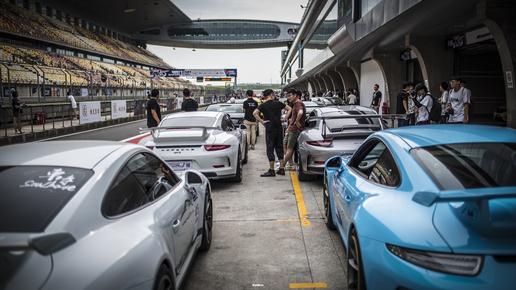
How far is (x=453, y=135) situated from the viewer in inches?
138

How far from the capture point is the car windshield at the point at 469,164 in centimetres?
294

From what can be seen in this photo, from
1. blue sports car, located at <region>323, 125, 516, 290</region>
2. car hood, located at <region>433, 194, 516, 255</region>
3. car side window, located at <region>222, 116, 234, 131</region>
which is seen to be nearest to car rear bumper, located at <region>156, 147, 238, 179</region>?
car side window, located at <region>222, 116, 234, 131</region>

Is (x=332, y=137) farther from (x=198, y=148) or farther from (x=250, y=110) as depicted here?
(x=250, y=110)

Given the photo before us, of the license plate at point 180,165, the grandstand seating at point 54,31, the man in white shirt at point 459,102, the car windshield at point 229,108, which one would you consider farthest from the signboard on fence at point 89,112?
the man in white shirt at point 459,102

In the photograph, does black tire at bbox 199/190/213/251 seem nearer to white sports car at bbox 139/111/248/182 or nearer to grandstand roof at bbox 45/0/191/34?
white sports car at bbox 139/111/248/182

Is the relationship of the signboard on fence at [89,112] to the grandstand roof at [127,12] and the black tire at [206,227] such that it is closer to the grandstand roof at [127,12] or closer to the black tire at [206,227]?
the black tire at [206,227]

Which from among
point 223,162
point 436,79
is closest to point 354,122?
point 223,162

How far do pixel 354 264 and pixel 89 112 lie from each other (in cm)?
2174

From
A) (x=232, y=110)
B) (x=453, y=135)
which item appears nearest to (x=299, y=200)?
(x=453, y=135)

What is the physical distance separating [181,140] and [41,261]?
5.73 meters

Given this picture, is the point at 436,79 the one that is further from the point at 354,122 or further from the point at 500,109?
the point at 354,122

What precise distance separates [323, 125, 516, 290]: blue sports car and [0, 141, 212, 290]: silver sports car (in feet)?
4.36

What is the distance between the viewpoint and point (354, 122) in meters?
8.31

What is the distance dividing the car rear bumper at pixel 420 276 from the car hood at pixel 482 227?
2.9 inches
